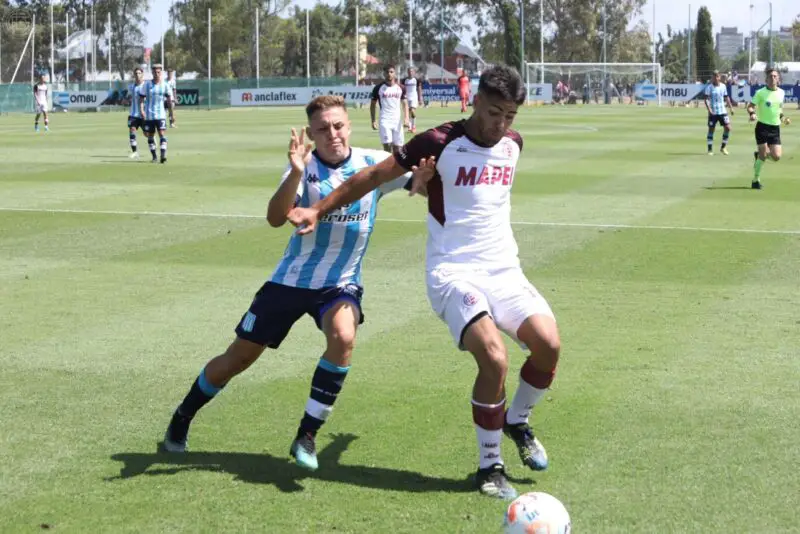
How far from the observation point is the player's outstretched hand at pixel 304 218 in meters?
6.11

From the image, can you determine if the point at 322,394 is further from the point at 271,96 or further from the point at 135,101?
the point at 271,96

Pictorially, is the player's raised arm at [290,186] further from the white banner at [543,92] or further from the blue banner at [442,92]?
the white banner at [543,92]

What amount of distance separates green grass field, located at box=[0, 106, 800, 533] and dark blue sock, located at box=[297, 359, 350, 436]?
244 millimetres

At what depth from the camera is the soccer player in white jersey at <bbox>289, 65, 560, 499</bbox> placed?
5.94 m

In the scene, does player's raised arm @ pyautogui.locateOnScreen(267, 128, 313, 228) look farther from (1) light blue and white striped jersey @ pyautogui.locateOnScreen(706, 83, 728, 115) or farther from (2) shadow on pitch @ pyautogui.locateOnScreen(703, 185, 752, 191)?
(1) light blue and white striped jersey @ pyautogui.locateOnScreen(706, 83, 728, 115)

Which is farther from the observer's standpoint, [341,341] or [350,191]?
[341,341]

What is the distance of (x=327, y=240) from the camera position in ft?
21.3

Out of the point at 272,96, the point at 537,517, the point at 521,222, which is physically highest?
the point at 272,96

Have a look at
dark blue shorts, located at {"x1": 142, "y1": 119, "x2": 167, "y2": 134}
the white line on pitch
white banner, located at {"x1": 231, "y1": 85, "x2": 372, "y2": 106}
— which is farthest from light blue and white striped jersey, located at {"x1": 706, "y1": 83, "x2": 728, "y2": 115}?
white banner, located at {"x1": 231, "y1": 85, "x2": 372, "y2": 106}

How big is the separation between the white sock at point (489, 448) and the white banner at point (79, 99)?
69.4 m

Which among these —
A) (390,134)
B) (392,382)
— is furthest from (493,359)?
(390,134)

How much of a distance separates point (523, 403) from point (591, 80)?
81.0m

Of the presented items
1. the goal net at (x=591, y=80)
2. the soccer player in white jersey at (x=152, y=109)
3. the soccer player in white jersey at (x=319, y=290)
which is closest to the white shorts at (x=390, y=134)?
the soccer player in white jersey at (x=152, y=109)

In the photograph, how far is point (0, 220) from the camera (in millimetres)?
17297
